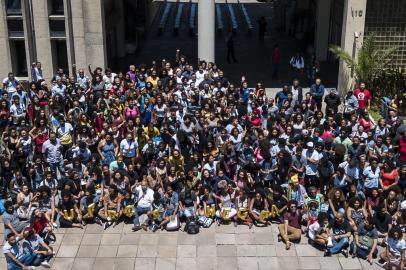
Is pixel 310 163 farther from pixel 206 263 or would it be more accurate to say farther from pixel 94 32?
pixel 94 32

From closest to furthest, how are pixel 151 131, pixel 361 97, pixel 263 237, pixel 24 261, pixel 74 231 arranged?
1. pixel 24 261
2. pixel 263 237
3. pixel 74 231
4. pixel 151 131
5. pixel 361 97

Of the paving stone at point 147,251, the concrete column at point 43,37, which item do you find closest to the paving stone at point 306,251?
the paving stone at point 147,251

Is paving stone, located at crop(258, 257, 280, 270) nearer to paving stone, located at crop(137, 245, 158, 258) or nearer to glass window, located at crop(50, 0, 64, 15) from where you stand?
paving stone, located at crop(137, 245, 158, 258)

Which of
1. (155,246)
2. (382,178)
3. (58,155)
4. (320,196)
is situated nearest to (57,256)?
(155,246)

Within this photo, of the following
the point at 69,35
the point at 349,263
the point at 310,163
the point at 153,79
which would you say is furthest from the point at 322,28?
the point at 349,263

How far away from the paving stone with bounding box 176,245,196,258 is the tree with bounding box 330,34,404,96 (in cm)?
1178

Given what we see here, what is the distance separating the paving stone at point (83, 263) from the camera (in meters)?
14.0

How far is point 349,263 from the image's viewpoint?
14078mm

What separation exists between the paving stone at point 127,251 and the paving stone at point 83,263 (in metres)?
0.68

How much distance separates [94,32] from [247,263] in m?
14.1

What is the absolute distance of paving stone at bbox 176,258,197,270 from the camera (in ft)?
45.9

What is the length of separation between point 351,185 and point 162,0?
130 ft

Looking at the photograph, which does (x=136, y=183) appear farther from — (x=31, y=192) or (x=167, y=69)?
(x=167, y=69)

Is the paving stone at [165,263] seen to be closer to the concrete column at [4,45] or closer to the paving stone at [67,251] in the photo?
the paving stone at [67,251]
